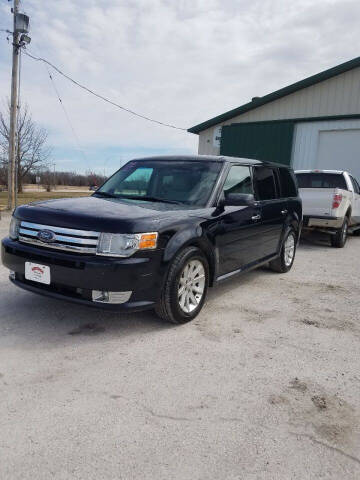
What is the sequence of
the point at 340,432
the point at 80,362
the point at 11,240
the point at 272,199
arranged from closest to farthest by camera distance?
1. the point at 340,432
2. the point at 80,362
3. the point at 11,240
4. the point at 272,199

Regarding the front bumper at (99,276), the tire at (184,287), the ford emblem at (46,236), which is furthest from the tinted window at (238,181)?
the ford emblem at (46,236)

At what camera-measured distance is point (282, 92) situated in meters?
15.2

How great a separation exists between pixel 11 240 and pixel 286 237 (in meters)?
4.01

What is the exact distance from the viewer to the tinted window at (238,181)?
14.5 feet

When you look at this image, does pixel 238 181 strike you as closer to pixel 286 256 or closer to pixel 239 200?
pixel 239 200

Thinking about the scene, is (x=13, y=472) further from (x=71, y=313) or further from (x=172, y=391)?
(x=71, y=313)

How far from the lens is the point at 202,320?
3.94 meters

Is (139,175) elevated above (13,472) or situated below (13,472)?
above

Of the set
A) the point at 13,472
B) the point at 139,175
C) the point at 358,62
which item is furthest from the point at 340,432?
the point at 358,62

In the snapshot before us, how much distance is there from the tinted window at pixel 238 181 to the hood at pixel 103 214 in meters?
0.78

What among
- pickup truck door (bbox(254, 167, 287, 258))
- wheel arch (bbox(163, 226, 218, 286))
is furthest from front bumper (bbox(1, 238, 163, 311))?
pickup truck door (bbox(254, 167, 287, 258))

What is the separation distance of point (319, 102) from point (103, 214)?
44.8 ft

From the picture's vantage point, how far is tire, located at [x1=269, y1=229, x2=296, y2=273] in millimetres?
6035

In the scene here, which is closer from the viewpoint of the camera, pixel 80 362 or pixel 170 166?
pixel 80 362
